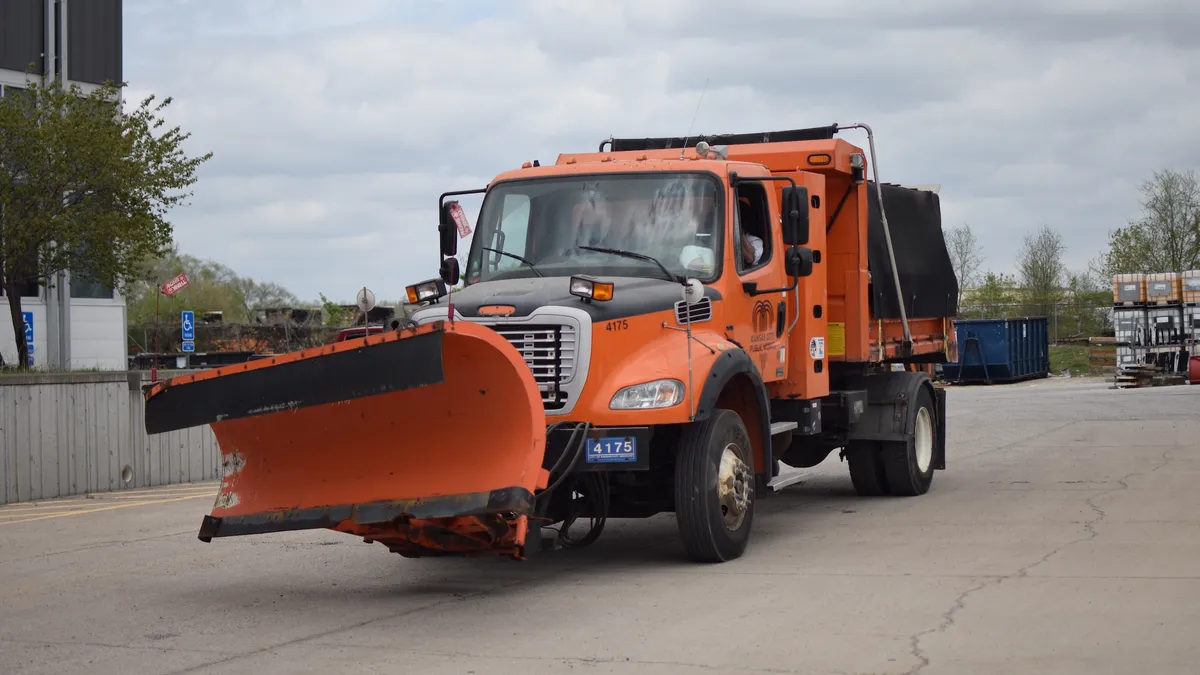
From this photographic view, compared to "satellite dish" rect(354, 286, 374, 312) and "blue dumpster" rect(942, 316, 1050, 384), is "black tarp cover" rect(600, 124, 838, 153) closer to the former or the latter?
"satellite dish" rect(354, 286, 374, 312)

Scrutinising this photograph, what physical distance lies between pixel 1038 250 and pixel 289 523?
65.1 meters

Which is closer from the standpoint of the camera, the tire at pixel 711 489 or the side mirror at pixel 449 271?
the tire at pixel 711 489

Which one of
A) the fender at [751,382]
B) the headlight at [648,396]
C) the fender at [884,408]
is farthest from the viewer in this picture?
the fender at [884,408]

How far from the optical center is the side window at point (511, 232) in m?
10.8

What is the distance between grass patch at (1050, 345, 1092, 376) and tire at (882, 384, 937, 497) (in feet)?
116

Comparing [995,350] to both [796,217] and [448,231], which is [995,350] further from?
[448,231]

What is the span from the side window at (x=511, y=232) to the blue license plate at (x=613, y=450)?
202cm

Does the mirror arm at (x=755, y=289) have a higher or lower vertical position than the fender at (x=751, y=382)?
higher

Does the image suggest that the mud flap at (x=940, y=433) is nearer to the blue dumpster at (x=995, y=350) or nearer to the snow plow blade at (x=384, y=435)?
the snow plow blade at (x=384, y=435)

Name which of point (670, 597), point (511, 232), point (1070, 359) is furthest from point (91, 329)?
point (670, 597)

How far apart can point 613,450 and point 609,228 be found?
209 cm

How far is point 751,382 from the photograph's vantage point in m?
10.5

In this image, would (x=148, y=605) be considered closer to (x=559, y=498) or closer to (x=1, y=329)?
(x=559, y=498)

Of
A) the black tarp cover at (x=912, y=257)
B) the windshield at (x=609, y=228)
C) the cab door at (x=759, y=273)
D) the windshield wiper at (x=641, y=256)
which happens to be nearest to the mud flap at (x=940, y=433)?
the black tarp cover at (x=912, y=257)
